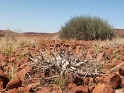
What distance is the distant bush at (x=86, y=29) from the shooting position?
49.7 feet

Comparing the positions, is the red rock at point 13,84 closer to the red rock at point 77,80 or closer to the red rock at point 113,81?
the red rock at point 77,80

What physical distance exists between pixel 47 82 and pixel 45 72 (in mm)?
211

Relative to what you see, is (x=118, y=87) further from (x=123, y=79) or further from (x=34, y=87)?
(x=34, y=87)

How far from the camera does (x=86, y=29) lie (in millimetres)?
15367

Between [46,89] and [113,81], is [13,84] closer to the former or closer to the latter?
[46,89]

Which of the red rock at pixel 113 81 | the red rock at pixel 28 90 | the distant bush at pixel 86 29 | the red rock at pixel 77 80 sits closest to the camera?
the red rock at pixel 28 90

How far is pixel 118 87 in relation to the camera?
9.32 feet

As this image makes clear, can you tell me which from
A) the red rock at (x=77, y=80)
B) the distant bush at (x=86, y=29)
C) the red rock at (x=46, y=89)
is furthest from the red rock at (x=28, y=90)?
the distant bush at (x=86, y=29)

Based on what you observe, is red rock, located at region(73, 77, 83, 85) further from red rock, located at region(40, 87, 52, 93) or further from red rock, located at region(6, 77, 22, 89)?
red rock, located at region(6, 77, 22, 89)

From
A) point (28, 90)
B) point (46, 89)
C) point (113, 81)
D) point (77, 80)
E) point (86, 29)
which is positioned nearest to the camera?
point (28, 90)

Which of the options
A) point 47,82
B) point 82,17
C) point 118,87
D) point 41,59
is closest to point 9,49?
point 41,59

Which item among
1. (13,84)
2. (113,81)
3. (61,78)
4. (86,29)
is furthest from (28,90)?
(86,29)

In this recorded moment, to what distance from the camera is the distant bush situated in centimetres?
1515

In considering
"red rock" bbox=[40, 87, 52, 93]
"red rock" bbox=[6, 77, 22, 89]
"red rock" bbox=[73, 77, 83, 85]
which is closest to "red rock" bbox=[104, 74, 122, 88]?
"red rock" bbox=[73, 77, 83, 85]
